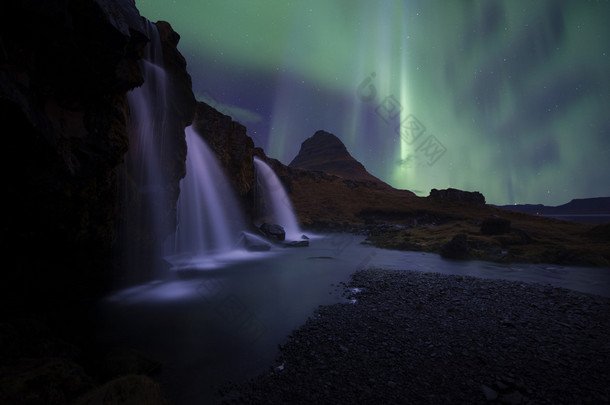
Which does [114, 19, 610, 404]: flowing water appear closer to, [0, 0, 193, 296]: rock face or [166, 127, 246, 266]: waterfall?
[166, 127, 246, 266]: waterfall

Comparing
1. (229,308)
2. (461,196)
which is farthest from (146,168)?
(461,196)

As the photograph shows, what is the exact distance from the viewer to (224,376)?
5.12 metres

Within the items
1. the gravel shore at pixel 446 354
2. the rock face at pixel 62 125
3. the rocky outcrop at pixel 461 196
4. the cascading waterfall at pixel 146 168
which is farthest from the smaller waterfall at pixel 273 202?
the rocky outcrop at pixel 461 196

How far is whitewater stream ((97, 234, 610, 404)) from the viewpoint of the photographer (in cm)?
550

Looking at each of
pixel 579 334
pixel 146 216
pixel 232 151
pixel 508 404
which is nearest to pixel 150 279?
pixel 146 216

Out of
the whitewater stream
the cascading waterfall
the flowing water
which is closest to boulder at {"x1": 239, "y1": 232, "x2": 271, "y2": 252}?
the flowing water

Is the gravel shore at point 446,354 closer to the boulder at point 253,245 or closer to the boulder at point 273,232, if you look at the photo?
the boulder at point 253,245

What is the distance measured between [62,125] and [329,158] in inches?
6391

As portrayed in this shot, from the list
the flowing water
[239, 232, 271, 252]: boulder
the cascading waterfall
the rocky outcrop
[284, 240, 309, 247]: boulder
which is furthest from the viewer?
the rocky outcrop

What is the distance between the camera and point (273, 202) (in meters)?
48.3

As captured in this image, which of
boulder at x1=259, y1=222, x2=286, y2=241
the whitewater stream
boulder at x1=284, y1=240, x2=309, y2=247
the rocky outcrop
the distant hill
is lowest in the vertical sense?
the whitewater stream

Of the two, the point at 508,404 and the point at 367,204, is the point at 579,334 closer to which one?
the point at 508,404

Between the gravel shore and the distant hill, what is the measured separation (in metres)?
135

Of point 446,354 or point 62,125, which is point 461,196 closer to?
point 446,354
